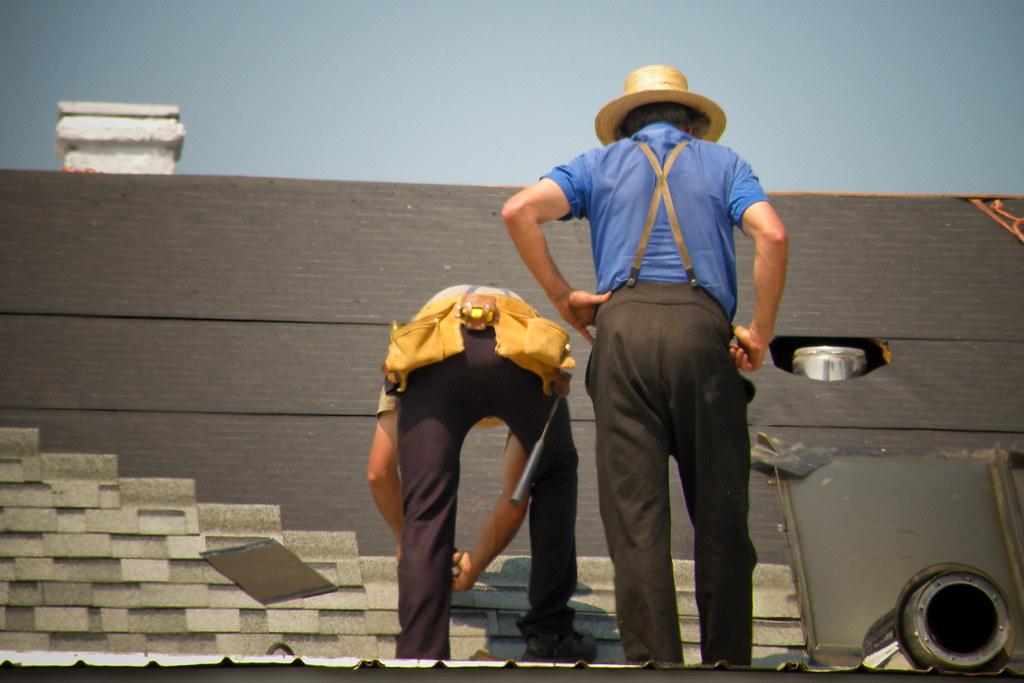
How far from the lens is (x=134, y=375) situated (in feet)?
19.2

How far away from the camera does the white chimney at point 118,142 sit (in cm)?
789

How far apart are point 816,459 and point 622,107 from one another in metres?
1.26

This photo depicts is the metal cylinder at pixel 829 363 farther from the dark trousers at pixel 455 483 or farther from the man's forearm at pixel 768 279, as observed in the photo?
the man's forearm at pixel 768 279

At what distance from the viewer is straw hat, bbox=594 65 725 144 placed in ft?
13.6

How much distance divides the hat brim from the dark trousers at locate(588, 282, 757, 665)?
0.67 meters

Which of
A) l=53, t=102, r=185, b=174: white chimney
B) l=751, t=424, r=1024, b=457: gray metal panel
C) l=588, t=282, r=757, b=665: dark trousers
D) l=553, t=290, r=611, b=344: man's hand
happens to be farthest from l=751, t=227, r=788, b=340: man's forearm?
l=53, t=102, r=185, b=174: white chimney

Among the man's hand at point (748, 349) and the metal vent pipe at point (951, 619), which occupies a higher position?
the man's hand at point (748, 349)

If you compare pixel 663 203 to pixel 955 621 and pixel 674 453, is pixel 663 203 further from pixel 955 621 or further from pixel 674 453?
pixel 955 621

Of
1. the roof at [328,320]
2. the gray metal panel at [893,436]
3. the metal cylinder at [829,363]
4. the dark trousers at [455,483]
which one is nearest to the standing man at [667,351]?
the dark trousers at [455,483]

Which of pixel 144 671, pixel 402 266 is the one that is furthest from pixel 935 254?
pixel 144 671

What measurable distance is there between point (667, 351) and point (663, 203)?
419mm

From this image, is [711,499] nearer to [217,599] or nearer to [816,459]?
[816,459]

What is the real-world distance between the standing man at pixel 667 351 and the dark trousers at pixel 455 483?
0.31 metres

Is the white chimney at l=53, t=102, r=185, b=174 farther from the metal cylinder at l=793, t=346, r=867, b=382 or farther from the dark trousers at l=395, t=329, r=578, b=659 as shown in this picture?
the dark trousers at l=395, t=329, r=578, b=659
